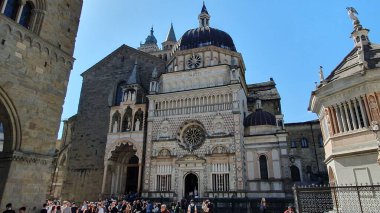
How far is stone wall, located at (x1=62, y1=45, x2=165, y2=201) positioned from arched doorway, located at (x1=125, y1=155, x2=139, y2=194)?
2.70m

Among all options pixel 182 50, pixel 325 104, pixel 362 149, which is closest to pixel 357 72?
pixel 325 104

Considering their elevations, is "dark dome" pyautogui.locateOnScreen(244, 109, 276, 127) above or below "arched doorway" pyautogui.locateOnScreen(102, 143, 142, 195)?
above

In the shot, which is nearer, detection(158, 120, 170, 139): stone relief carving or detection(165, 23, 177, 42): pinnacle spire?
detection(158, 120, 170, 139): stone relief carving

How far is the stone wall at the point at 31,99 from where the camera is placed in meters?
9.78

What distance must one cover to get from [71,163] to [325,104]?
25.6 metres

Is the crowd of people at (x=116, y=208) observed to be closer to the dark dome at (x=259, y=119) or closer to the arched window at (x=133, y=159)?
the arched window at (x=133, y=159)

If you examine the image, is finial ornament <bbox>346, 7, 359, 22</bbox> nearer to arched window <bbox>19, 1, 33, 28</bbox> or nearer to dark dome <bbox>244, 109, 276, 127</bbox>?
dark dome <bbox>244, 109, 276, 127</bbox>

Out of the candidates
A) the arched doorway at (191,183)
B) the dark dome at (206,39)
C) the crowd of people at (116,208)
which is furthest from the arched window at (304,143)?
the crowd of people at (116,208)

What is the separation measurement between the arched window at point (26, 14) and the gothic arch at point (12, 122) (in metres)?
3.56

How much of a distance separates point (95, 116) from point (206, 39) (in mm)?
15148

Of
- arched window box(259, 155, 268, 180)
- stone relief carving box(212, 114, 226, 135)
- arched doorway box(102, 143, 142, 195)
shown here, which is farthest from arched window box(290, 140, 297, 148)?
arched doorway box(102, 143, 142, 195)

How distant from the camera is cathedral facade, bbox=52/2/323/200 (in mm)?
21625

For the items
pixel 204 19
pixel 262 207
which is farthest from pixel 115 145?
pixel 204 19

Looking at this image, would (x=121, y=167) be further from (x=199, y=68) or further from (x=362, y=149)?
(x=362, y=149)
